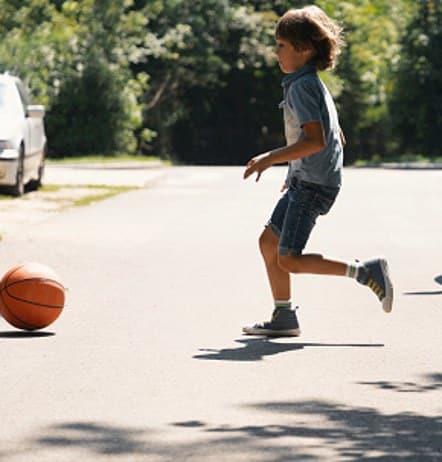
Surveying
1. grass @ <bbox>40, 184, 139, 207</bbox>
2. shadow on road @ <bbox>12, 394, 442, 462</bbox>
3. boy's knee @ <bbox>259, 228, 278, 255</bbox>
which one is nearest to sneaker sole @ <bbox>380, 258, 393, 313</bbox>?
boy's knee @ <bbox>259, 228, 278, 255</bbox>

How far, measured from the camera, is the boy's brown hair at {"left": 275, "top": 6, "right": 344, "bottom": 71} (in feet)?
26.5

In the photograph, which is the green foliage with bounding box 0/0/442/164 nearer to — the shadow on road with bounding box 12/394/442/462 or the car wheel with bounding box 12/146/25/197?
the car wheel with bounding box 12/146/25/197

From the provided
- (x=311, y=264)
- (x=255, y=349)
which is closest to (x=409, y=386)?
(x=255, y=349)

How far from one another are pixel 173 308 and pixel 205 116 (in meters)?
42.3

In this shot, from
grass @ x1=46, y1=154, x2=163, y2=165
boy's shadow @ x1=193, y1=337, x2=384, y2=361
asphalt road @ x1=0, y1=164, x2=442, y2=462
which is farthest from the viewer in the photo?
grass @ x1=46, y1=154, x2=163, y2=165

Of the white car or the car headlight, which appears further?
the white car

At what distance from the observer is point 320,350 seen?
26.4 ft

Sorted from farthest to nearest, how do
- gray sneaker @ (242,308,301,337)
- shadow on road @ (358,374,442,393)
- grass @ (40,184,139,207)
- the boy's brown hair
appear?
1. grass @ (40,184,139,207)
2. gray sneaker @ (242,308,301,337)
3. the boy's brown hair
4. shadow on road @ (358,374,442,393)

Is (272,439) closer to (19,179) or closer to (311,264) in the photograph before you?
(311,264)

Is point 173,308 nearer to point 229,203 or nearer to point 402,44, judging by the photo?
point 229,203

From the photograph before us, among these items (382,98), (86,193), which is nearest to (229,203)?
(86,193)

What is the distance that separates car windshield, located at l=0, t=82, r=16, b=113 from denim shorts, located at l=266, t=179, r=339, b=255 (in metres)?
13.1

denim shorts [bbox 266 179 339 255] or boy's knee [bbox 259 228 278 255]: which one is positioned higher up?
denim shorts [bbox 266 179 339 255]

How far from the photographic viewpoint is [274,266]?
853 cm
